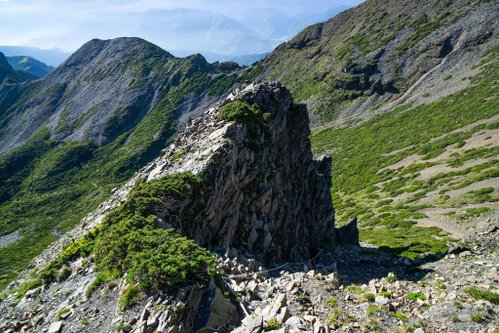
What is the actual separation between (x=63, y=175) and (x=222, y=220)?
465 feet

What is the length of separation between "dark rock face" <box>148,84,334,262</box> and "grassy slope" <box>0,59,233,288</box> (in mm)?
62820

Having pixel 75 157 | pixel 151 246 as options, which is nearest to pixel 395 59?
pixel 75 157

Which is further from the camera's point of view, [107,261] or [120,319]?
[107,261]

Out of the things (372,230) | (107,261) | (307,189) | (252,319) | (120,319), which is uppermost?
(107,261)

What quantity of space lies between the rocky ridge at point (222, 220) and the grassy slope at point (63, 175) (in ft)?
206

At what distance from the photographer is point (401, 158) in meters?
81.2

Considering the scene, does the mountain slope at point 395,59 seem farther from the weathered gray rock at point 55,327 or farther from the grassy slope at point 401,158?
the weathered gray rock at point 55,327

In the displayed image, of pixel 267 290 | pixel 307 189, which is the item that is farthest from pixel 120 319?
→ pixel 307 189

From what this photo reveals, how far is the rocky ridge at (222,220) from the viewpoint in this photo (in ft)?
43.7

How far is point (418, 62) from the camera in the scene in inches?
5561

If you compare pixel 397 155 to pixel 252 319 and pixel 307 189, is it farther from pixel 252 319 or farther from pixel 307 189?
pixel 252 319

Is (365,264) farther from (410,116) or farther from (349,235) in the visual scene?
(410,116)

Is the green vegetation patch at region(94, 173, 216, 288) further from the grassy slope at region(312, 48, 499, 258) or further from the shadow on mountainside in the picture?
the grassy slope at region(312, 48, 499, 258)

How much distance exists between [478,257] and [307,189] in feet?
65.1
